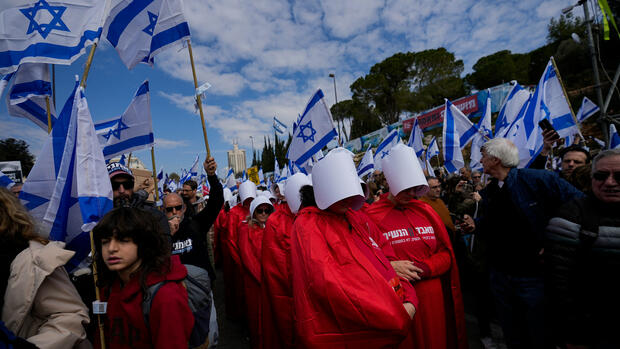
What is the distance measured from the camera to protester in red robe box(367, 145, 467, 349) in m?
2.52

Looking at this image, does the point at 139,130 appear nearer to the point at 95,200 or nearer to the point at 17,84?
the point at 17,84

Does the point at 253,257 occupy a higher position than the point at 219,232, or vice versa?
the point at 219,232

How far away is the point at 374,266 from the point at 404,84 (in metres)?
37.4

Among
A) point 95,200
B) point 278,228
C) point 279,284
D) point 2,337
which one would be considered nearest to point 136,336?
point 2,337

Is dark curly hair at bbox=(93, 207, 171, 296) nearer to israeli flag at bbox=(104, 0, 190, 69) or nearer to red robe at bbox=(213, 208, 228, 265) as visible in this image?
israeli flag at bbox=(104, 0, 190, 69)

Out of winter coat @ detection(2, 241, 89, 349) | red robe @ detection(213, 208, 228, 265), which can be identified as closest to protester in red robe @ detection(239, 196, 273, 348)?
red robe @ detection(213, 208, 228, 265)

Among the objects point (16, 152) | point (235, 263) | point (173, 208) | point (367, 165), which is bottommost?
point (235, 263)

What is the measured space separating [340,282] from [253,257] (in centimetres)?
239

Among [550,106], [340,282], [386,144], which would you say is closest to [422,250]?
[340,282]

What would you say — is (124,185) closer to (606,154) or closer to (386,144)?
(606,154)

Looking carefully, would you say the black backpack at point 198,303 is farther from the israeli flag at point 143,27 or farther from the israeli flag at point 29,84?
the israeli flag at point 143,27

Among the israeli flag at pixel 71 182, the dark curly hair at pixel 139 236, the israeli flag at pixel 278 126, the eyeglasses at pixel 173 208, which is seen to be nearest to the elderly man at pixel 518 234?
the dark curly hair at pixel 139 236

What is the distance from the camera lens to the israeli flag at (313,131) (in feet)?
13.4

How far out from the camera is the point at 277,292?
2.72 meters
